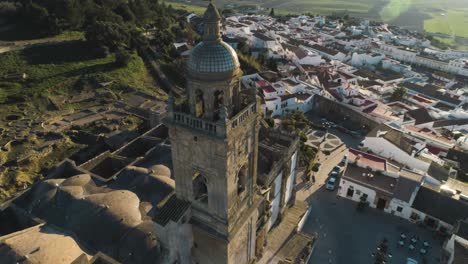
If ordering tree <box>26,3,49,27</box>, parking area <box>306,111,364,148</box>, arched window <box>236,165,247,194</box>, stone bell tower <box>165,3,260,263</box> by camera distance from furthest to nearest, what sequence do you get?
tree <box>26,3,49,27</box> → parking area <box>306,111,364,148</box> → arched window <box>236,165,247,194</box> → stone bell tower <box>165,3,260,263</box>

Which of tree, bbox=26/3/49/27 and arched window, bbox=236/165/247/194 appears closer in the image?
arched window, bbox=236/165/247/194

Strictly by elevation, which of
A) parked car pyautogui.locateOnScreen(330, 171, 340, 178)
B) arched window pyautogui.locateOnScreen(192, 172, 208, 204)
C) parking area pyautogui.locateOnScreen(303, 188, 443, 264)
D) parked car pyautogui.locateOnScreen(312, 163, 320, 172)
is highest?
arched window pyautogui.locateOnScreen(192, 172, 208, 204)

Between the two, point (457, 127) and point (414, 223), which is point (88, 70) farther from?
point (457, 127)

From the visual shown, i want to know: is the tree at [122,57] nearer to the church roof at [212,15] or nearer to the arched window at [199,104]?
the arched window at [199,104]

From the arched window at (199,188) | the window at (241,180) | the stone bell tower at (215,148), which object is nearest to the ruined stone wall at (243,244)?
the stone bell tower at (215,148)

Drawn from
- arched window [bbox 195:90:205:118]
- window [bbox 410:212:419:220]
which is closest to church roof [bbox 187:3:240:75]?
arched window [bbox 195:90:205:118]

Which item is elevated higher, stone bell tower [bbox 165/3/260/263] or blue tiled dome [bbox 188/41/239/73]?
blue tiled dome [bbox 188/41/239/73]

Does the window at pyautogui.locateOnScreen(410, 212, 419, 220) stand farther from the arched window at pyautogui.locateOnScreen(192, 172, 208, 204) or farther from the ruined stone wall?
the arched window at pyautogui.locateOnScreen(192, 172, 208, 204)

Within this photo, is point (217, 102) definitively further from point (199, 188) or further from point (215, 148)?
point (199, 188)
